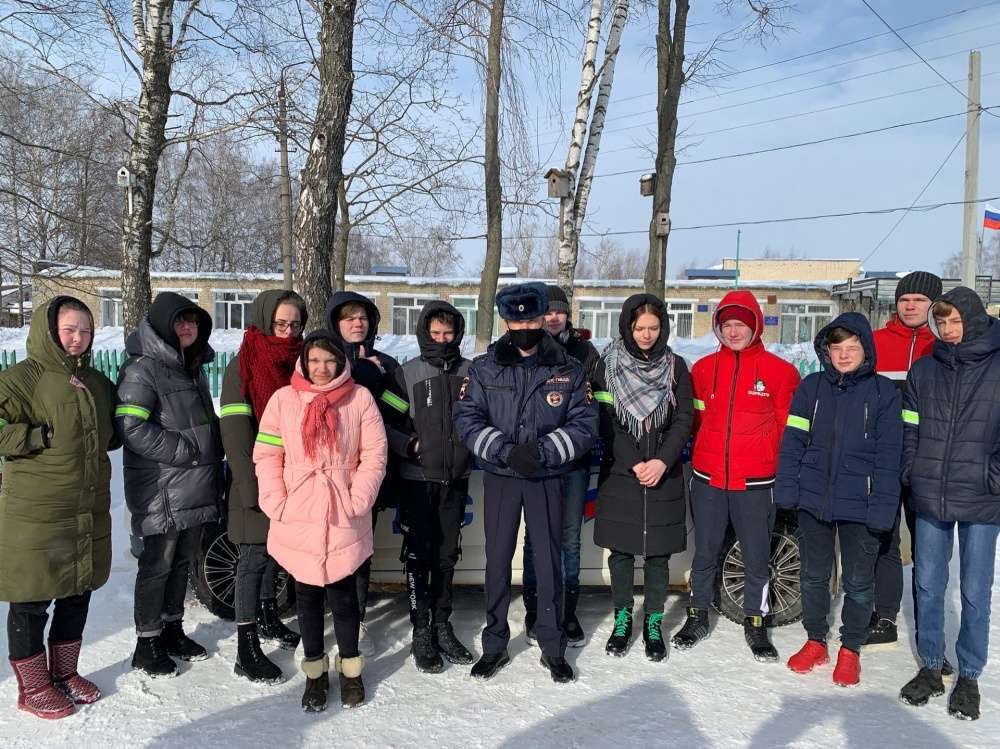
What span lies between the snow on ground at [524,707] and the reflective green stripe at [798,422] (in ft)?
4.30

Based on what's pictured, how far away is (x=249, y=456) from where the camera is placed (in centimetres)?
332

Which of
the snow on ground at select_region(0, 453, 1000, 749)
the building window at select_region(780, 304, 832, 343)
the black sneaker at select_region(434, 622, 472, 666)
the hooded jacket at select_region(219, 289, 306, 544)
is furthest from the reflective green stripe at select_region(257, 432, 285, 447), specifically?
the building window at select_region(780, 304, 832, 343)

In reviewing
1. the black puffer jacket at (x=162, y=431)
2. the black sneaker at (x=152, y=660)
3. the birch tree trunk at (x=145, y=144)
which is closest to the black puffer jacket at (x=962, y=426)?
the black puffer jacket at (x=162, y=431)

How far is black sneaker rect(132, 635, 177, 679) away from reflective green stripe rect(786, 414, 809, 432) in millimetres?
3415

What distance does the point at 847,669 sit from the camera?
11.5 feet

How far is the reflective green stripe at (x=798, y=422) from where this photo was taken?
3.51 m

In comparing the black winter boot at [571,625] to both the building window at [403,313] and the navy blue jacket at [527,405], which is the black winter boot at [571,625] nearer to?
A: the navy blue jacket at [527,405]

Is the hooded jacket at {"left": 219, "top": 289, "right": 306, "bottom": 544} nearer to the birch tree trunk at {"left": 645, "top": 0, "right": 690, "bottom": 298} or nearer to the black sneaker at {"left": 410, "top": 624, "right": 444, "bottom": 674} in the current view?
the black sneaker at {"left": 410, "top": 624, "right": 444, "bottom": 674}

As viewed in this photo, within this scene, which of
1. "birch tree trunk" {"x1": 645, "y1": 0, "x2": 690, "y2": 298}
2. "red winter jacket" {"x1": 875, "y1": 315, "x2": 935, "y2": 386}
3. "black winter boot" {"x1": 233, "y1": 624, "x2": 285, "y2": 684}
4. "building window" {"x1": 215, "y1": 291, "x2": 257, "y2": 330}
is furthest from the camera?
"building window" {"x1": 215, "y1": 291, "x2": 257, "y2": 330}

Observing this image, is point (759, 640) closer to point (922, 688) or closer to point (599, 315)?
point (922, 688)

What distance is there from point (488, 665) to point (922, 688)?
214cm

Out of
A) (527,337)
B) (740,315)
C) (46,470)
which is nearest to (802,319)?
(740,315)

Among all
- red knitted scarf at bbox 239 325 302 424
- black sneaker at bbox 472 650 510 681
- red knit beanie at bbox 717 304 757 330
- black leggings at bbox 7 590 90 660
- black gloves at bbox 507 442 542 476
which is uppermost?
red knit beanie at bbox 717 304 757 330

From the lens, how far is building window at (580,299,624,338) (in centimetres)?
3050
